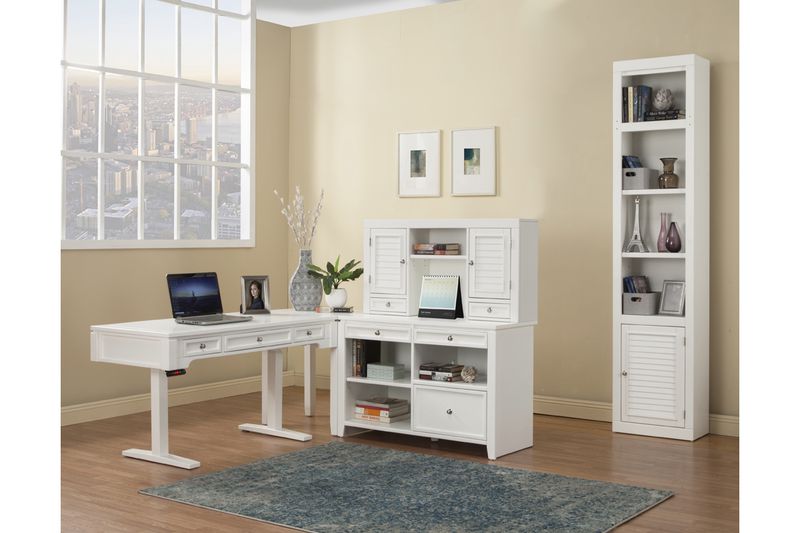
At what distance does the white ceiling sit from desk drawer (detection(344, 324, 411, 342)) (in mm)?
3058

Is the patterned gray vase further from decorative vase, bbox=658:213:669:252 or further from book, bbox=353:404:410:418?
decorative vase, bbox=658:213:669:252

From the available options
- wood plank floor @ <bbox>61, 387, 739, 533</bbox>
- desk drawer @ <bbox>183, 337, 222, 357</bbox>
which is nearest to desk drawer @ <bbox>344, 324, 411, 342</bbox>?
wood plank floor @ <bbox>61, 387, 739, 533</bbox>

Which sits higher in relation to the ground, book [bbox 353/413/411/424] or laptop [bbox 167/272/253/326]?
laptop [bbox 167/272/253/326]

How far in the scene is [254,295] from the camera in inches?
222

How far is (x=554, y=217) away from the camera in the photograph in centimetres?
642

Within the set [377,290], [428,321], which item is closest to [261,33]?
[377,290]

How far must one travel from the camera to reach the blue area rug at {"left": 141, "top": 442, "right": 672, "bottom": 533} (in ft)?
12.6

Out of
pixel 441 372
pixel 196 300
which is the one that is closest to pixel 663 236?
pixel 441 372

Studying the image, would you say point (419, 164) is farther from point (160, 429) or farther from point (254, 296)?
point (160, 429)

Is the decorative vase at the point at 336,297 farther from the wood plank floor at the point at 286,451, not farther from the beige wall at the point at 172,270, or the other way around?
the beige wall at the point at 172,270

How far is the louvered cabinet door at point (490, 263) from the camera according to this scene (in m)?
5.28

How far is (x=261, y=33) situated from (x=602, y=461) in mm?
Result: 4679

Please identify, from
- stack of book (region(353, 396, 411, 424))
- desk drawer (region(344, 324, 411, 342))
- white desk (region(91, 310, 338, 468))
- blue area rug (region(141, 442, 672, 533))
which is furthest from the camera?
stack of book (region(353, 396, 411, 424))
